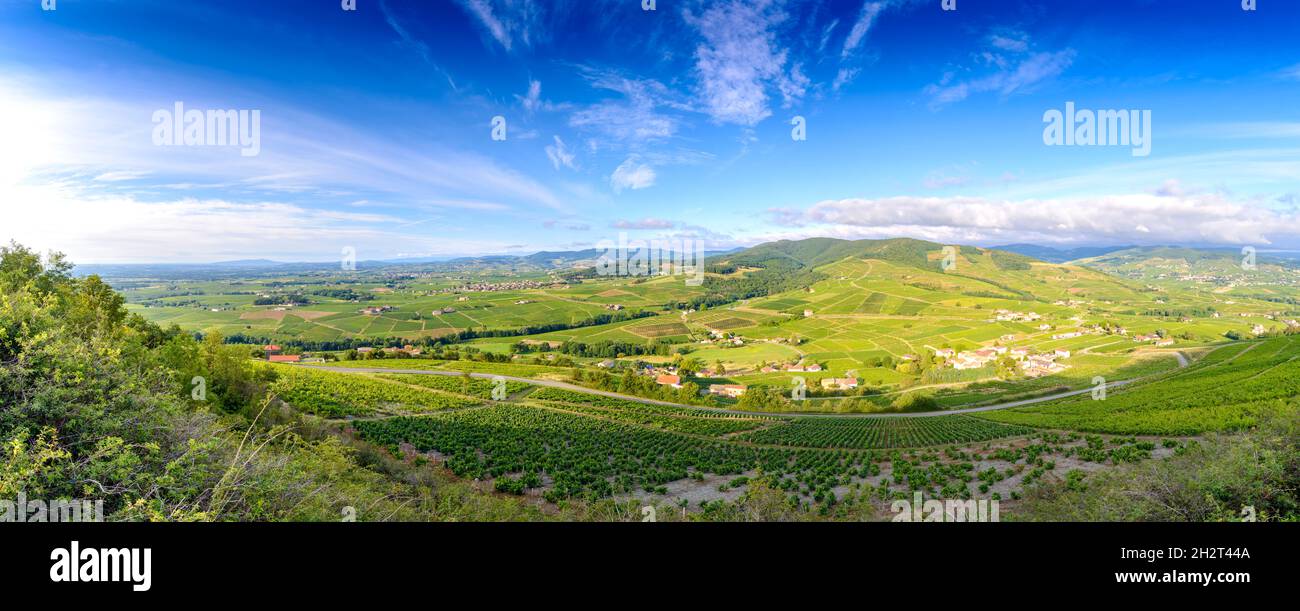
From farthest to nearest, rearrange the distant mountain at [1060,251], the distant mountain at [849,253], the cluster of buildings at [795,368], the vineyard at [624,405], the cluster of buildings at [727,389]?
the distant mountain at [1060,251] < the distant mountain at [849,253] < the cluster of buildings at [795,368] < the cluster of buildings at [727,389] < the vineyard at [624,405]

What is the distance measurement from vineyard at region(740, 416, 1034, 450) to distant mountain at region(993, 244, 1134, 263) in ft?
368

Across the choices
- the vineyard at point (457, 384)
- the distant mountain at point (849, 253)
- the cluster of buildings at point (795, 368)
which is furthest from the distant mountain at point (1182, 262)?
the vineyard at point (457, 384)

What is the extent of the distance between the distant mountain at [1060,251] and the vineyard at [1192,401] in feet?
329

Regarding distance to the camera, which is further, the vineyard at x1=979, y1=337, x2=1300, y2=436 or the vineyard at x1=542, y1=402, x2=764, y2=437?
the vineyard at x1=542, y1=402, x2=764, y2=437

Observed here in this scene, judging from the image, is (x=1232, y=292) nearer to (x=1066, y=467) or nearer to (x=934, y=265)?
(x=934, y=265)

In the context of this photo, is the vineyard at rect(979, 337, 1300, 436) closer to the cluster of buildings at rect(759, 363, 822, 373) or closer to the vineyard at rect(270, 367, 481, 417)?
the cluster of buildings at rect(759, 363, 822, 373)

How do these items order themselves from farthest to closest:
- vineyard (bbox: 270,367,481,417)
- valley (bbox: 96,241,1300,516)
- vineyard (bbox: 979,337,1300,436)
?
vineyard (bbox: 270,367,481,417) < vineyard (bbox: 979,337,1300,436) < valley (bbox: 96,241,1300,516)

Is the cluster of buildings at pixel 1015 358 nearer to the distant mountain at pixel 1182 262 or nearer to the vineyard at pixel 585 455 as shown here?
the vineyard at pixel 585 455

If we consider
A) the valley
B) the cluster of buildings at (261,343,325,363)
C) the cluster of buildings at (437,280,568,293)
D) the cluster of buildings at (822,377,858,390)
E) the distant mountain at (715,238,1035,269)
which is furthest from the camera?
the distant mountain at (715,238,1035,269)

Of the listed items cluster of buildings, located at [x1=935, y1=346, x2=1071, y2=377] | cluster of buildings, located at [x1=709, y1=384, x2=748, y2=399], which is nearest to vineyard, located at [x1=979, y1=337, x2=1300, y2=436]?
cluster of buildings, located at [x1=935, y1=346, x2=1071, y2=377]

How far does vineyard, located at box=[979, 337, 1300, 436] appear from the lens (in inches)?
532

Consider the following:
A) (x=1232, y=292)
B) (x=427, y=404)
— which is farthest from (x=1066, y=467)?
(x=1232, y=292)

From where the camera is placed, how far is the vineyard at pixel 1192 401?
1352cm

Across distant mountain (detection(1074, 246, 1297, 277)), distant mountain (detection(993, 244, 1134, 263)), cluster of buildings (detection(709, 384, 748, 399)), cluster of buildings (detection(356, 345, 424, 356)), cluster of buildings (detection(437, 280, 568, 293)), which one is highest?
distant mountain (detection(993, 244, 1134, 263))
